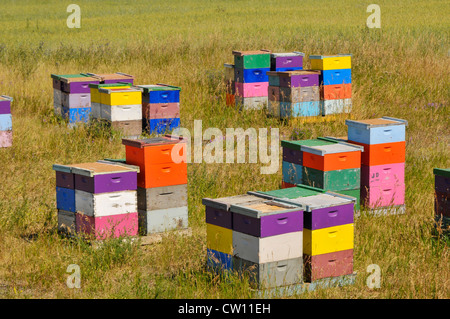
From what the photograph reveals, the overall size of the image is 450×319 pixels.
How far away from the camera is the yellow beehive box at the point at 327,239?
19.4 feet

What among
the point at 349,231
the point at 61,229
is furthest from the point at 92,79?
the point at 349,231

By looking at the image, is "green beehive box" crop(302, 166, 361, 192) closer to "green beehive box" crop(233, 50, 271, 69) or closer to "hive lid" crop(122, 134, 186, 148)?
"hive lid" crop(122, 134, 186, 148)

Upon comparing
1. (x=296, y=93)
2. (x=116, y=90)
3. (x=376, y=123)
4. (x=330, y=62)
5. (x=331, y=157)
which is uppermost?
(x=330, y=62)

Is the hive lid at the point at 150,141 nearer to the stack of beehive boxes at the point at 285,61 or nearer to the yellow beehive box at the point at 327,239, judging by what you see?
the yellow beehive box at the point at 327,239

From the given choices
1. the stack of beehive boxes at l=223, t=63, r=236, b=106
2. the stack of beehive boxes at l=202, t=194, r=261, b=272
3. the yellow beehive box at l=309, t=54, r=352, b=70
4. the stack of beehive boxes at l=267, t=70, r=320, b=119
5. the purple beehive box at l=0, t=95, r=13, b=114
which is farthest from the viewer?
the stack of beehive boxes at l=223, t=63, r=236, b=106

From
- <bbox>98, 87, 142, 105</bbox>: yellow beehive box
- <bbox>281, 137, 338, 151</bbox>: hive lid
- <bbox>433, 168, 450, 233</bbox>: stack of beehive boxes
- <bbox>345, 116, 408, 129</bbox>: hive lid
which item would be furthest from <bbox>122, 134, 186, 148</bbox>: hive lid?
<bbox>98, 87, 142, 105</bbox>: yellow beehive box

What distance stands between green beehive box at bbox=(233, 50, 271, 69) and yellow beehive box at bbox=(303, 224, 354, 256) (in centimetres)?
835

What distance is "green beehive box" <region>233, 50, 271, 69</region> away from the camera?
14067 mm

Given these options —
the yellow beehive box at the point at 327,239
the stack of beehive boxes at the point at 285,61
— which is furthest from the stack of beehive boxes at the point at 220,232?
the stack of beehive boxes at the point at 285,61

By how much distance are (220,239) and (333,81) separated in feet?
25.9

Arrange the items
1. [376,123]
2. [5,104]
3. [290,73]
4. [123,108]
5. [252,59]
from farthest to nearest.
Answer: [252,59] < [290,73] < [123,108] < [5,104] < [376,123]

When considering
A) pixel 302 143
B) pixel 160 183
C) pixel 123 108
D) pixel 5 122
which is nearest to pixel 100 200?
pixel 160 183

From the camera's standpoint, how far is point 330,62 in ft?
43.7

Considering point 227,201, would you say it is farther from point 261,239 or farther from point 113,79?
point 113,79
